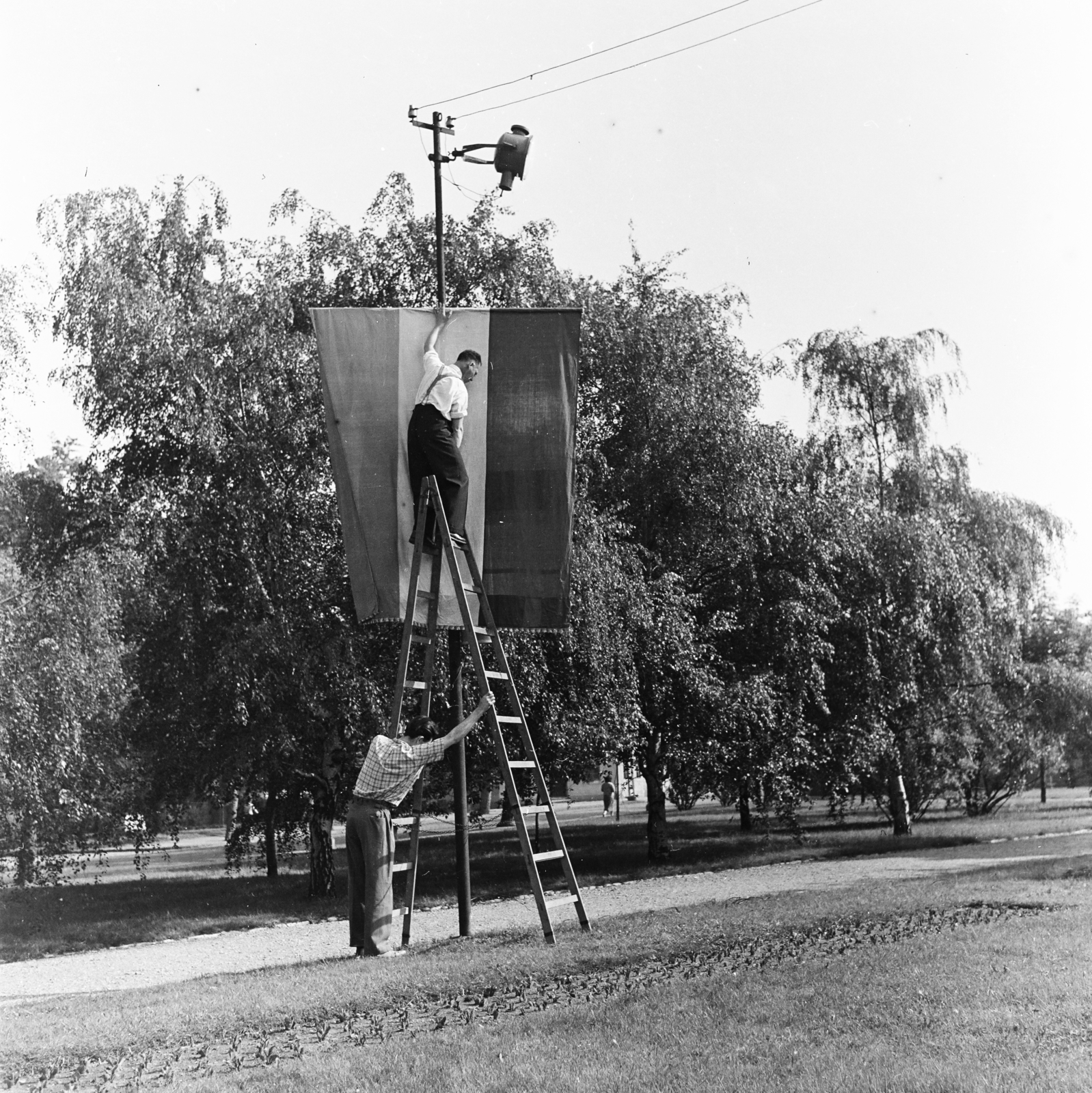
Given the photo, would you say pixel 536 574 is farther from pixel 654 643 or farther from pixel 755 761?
pixel 755 761

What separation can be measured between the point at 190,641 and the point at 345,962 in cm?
866

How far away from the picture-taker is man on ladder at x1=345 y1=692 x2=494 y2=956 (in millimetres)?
9719

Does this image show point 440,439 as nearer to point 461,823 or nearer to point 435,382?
point 435,382

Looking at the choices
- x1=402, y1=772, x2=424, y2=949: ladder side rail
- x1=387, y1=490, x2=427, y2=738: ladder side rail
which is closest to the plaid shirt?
x1=387, y1=490, x2=427, y2=738: ladder side rail

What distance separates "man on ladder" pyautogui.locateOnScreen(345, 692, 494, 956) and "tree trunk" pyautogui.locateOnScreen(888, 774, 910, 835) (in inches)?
899

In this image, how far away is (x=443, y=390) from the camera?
11523mm

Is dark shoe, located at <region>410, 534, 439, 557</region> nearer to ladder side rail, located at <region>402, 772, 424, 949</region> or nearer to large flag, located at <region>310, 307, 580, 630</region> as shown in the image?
large flag, located at <region>310, 307, 580, 630</region>

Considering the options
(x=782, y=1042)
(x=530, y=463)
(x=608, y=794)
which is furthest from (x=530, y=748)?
(x=608, y=794)

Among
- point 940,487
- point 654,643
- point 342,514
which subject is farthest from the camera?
point 940,487

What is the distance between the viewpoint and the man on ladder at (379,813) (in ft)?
31.9

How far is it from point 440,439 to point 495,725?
2.69 m

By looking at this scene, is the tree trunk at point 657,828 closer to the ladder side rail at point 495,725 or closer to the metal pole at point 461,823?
the metal pole at point 461,823

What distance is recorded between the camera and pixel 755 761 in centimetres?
2367

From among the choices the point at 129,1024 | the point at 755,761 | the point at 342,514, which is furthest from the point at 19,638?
the point at 755,761
